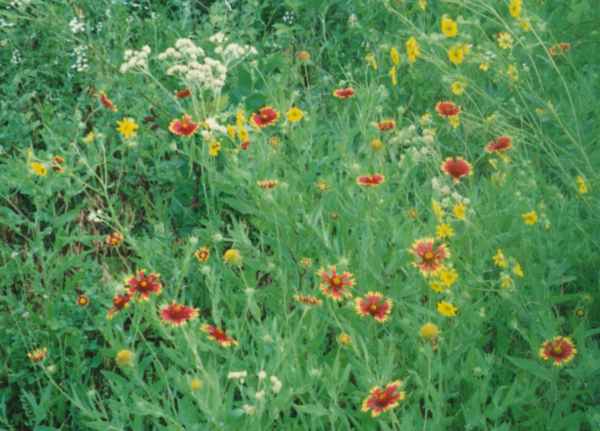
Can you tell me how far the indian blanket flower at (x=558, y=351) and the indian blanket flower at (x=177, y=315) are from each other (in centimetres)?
76

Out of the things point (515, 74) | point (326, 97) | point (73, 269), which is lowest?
point (73, 269)

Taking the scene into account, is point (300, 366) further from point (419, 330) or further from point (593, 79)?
point (593, 79)

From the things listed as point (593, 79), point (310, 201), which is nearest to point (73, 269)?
point (310, 201)

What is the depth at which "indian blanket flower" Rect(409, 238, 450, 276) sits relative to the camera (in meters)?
2.14

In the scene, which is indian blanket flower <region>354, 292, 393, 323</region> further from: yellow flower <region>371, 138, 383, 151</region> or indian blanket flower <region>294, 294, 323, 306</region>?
yellow flower <region>371, 138, 383, 151</region>

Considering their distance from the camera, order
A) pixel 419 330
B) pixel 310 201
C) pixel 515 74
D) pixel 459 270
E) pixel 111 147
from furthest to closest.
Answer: pixel 111 147 < pixel 515 74 < pixel 310 201 < pixel 459 270 < pixel 419 330

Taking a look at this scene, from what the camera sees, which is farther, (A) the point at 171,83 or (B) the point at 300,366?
(A) the point at 171,83

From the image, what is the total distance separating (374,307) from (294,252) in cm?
55

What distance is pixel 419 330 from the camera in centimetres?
217

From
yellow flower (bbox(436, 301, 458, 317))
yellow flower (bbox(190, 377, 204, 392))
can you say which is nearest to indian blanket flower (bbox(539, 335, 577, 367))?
yellow flower (bbox(436, 301, 458, 317))

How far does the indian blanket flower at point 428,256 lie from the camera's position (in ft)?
7.02

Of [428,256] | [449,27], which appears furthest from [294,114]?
[428,256]

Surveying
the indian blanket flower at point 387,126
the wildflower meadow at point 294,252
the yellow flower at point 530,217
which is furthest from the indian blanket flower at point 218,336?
the indian blanket flower at point 387,126

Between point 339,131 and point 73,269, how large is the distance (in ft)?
3.46
